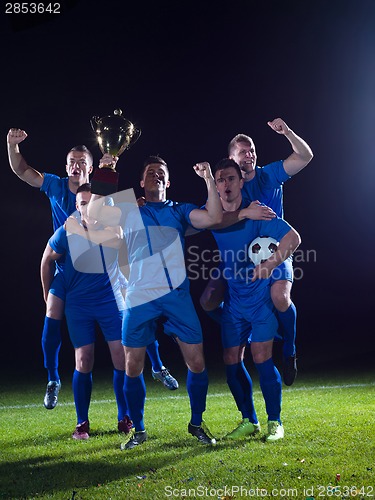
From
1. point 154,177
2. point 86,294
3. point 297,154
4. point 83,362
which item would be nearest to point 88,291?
point 86,294

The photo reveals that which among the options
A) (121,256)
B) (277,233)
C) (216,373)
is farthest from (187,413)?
(216,373)

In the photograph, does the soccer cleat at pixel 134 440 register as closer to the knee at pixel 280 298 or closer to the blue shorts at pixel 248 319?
the blue shorts at pixel 248 319

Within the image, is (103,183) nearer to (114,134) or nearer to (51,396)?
(114,134)

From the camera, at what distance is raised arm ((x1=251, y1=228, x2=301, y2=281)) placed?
3914mm

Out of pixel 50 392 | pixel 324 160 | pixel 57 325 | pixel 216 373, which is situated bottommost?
pixel 216 373

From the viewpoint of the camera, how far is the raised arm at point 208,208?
361 centimetres

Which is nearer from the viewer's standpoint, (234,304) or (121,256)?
(234,304)

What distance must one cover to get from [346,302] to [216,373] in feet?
12.5

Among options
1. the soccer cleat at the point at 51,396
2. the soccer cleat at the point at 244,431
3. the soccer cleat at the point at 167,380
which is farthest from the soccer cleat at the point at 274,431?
the soccer cleat at the point at 51,396

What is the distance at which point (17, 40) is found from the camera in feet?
29.8

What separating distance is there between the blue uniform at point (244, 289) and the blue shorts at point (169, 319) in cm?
31

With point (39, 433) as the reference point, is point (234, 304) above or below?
above

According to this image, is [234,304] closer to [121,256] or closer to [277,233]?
[277,233]

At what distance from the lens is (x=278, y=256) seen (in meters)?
3.91
